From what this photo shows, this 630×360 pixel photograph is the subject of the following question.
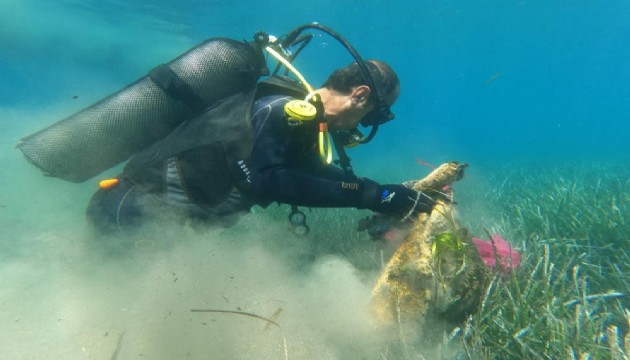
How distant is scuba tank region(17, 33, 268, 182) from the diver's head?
0.78m

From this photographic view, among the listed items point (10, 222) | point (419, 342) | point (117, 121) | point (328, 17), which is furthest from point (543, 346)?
point (328, 17)

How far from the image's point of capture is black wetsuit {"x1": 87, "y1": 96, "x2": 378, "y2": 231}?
2.64m

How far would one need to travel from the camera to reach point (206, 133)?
3.08 meters

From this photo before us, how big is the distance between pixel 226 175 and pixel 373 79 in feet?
4.95

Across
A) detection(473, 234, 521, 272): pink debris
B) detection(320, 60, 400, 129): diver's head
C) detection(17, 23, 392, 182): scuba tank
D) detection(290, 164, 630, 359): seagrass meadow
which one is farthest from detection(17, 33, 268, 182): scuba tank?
detection(473, 234, 521, 272): pink debris

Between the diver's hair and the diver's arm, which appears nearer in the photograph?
the diver's arm

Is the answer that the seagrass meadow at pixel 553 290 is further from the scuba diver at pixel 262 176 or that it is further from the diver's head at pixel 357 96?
the diver's head at pixel 357 96

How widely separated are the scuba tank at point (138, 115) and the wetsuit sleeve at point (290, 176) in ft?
2.67

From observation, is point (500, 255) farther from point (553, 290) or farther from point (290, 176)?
point (290, 176)

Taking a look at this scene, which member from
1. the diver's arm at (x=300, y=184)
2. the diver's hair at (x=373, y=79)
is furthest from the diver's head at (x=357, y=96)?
the diver's arm at (x=300, y=184)

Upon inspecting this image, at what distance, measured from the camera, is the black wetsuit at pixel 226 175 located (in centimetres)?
264

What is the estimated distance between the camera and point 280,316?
2.60 meters

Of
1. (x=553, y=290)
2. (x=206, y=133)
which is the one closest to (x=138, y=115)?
(x=206, y=133)

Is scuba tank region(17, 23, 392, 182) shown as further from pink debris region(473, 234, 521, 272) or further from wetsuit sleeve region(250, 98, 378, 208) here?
pink debris region(473, 234, 521, 272)
